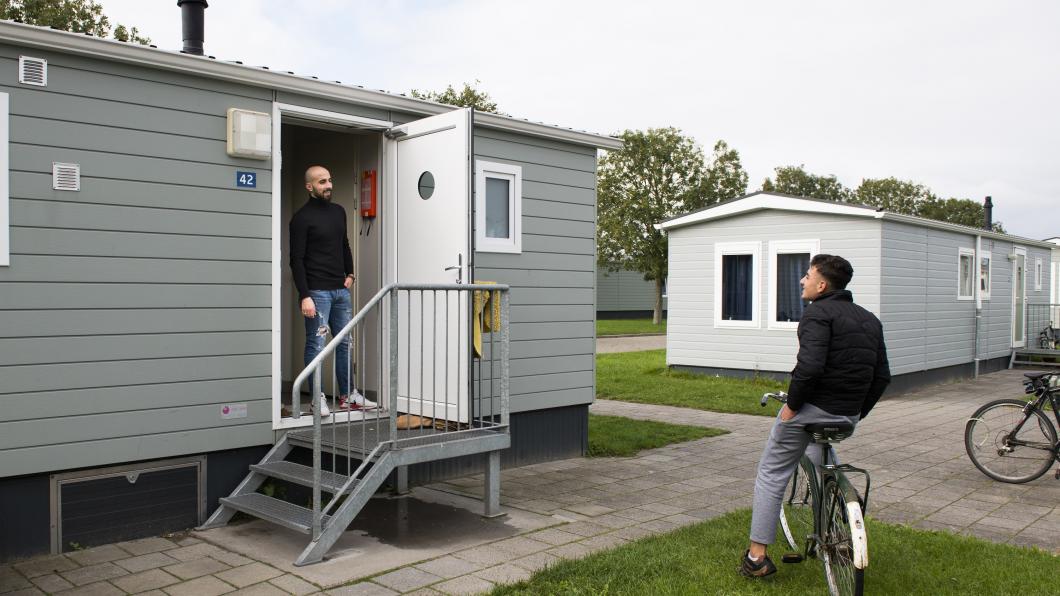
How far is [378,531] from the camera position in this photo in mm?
5082

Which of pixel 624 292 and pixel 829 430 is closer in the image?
pixel 829 430

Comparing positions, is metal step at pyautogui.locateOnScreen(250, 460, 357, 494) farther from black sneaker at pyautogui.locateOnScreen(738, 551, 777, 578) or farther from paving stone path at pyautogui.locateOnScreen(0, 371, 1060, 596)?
black sneaker at pyautogui.locateOnScreen(738, 551, 777, 578)

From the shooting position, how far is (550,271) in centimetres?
716

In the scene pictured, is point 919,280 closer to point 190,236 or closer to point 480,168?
point 480,168

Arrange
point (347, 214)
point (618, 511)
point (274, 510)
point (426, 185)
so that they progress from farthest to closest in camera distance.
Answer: point (347, 214), point (426, 185), point (618, 511), point (274, 510)

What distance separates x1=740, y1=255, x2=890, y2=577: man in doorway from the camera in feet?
12.4

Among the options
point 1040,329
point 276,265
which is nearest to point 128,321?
point 276,265

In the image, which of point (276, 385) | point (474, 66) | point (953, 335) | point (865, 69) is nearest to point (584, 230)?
point (276, 385)

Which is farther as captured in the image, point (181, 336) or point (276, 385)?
point (276, 385)

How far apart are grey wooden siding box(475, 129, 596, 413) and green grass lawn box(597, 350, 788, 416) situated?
3344 mm

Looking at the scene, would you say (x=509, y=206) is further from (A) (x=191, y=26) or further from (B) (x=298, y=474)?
(B) (x=298, y=474)

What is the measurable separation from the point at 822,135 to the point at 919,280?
12617 mm

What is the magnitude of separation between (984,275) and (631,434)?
10236 millimetres

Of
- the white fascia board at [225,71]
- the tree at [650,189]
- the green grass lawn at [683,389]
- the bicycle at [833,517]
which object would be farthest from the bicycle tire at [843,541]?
the tree at [650,189]
